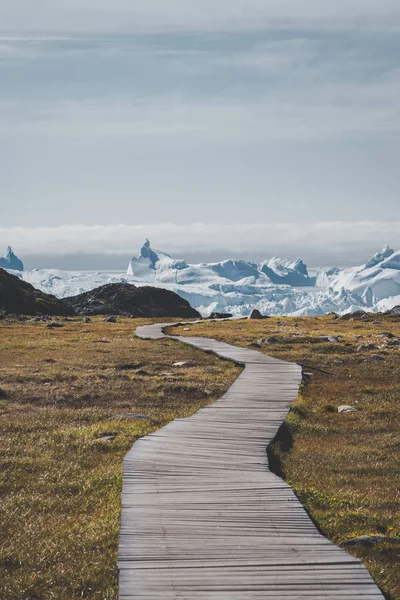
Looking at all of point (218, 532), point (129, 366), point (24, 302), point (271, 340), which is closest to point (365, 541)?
point (218, 532)

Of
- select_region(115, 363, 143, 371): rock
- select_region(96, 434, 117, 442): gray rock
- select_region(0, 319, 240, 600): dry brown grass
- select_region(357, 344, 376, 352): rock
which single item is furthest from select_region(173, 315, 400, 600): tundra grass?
select_region(115, 363, 143, 371): rock

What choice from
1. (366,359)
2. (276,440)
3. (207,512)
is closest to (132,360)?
(366,359)

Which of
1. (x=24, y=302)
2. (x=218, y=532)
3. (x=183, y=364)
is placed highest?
(x=218, y=532)

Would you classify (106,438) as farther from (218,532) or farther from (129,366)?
(129,366)

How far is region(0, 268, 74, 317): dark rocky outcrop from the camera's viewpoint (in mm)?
167625

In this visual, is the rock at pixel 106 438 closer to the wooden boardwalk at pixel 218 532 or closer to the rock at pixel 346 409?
the wooden boardwalk at pixel 218 532

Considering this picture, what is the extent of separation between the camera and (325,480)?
1823 centimetres

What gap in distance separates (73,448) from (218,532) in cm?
946

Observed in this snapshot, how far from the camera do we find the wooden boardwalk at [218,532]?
10.2 m

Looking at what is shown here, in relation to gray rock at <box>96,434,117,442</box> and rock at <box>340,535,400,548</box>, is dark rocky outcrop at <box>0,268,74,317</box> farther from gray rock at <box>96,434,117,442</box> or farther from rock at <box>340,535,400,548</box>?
rock at <box>340,535,400,548</box>

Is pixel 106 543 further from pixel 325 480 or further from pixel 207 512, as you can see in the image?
pixel 325 480

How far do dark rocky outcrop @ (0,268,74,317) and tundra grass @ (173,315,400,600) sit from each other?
430ft

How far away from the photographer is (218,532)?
41.5 ft

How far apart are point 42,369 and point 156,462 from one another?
25.7m
